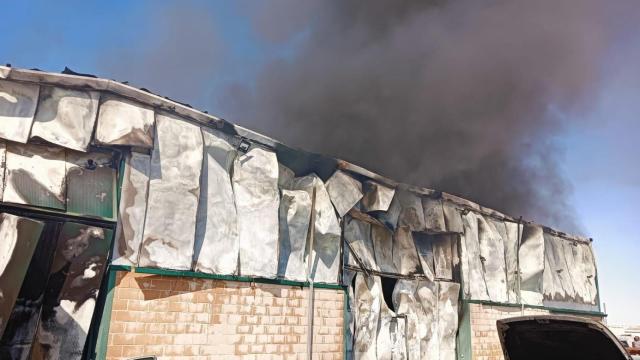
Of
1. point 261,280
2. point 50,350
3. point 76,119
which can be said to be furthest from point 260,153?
point 50,350

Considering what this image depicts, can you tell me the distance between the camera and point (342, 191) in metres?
8.71

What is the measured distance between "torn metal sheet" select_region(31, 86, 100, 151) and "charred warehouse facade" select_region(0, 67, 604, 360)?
1cm

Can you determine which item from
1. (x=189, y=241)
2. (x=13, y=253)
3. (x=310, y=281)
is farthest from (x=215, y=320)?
(x=13, y=253)

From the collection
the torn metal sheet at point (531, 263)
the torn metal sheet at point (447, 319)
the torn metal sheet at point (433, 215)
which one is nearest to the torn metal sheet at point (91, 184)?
the torn metal sheet at point (433, 215)

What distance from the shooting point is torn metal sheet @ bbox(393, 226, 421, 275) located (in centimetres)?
982

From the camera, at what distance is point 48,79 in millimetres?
5844

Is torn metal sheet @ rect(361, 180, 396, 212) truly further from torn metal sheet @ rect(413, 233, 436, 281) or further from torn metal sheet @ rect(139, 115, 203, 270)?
torn metal sheet @ rect(139, 115, 203, 270)

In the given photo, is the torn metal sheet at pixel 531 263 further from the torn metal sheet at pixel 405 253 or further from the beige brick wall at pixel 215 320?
the beige brick wall at pixel 215 320

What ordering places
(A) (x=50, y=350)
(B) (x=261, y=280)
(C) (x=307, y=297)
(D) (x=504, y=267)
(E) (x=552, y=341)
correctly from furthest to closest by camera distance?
(D) (x=504, y=267), (C) (x=307, y=297), (B) (x=261, y=280), (E) (x=552, y=341), (A) (x=50, y=350)

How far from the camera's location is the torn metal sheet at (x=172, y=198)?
6.29 m

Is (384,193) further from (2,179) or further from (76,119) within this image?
(2,179)

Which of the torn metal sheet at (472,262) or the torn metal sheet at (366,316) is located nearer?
the torn metal sheet at (366,316)

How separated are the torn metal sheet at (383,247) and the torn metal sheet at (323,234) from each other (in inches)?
46.6

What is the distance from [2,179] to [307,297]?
443cm
